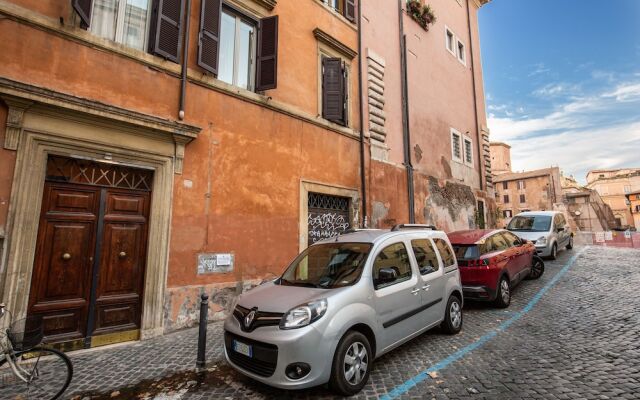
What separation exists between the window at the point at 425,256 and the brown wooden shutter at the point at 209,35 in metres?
5.17

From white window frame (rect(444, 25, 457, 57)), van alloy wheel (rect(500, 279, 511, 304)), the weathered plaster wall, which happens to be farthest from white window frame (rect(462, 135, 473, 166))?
van alloy wheel (rect(500, 279, 511, 304))

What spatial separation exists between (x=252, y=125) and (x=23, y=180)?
13.1ft

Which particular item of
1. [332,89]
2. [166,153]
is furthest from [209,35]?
[332,89]

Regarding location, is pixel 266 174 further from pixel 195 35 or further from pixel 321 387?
pixel 321 387

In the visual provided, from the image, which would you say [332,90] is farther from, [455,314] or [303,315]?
[303,315]

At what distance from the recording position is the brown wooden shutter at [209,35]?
6.44m

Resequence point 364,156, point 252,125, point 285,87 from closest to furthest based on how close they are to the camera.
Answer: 1. point 252,125
2. point 285,87
3. point 364,156

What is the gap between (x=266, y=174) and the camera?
23.9 ft

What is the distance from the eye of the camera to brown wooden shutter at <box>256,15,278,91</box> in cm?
733

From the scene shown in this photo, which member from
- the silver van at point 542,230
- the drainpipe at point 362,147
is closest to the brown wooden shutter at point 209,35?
the drainpipe at point 362,147

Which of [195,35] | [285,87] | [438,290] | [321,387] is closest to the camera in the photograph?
[321,387]

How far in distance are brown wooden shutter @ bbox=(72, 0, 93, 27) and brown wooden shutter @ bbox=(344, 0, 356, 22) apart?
23.2 feet

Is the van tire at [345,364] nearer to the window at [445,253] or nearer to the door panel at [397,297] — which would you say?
the door panel at [397,297]

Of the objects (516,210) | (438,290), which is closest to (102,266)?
(438,290)
